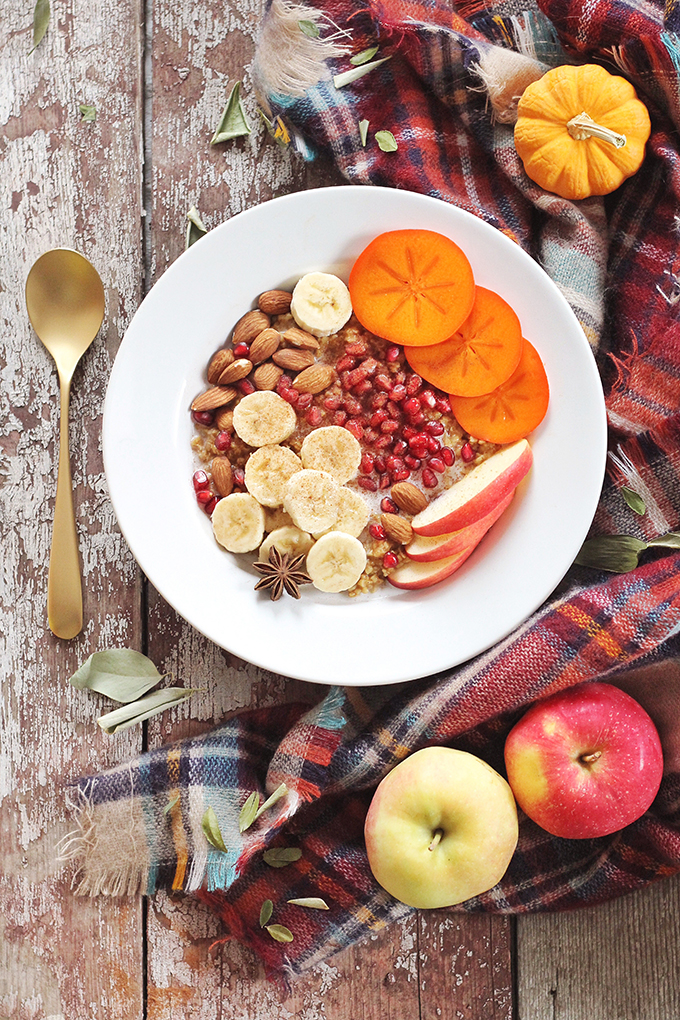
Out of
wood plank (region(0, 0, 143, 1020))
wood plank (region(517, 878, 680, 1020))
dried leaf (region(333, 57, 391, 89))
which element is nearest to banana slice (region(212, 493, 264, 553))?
wood plank (region(0, 0, 143, 1020))

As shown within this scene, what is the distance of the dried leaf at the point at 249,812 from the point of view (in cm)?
131

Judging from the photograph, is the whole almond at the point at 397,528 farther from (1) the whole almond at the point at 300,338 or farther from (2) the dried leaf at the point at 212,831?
(2) the dried leaf at the point at 212,831

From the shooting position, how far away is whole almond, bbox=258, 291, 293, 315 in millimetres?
1291

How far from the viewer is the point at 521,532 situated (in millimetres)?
1283

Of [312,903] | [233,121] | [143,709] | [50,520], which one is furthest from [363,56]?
[312,903]

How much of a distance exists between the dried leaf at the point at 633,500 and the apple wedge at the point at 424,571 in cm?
28

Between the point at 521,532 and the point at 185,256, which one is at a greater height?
the point at 185,256

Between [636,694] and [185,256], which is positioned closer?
[185,256]

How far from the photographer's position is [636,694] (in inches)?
53.9

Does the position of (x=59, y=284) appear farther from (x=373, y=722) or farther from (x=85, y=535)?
(x=373, y=722)

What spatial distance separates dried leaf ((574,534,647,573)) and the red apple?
221mm

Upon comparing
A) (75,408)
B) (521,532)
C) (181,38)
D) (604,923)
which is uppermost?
(181,38)

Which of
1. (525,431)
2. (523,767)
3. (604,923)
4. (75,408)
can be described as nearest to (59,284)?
(75,408)

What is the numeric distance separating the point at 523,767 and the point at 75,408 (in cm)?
98
